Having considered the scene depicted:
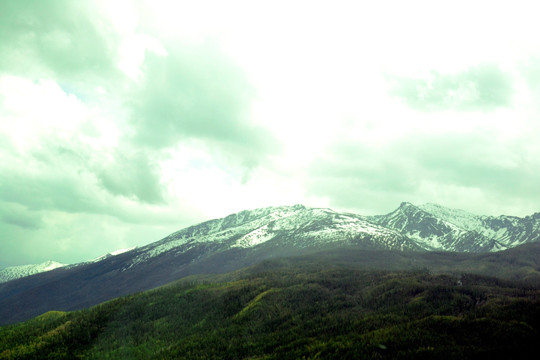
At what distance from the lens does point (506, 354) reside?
121 meters

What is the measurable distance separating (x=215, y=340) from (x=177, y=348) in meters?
20.9

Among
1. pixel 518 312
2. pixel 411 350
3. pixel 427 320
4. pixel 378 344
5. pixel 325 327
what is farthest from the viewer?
pixel 325 327

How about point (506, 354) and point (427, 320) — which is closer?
point (506, 354)

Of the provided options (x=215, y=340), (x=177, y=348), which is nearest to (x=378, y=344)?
(x=215, y=340)

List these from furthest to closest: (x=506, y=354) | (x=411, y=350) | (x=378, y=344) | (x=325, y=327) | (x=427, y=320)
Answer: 1. (x=325, y=327)
2. (x=427, y=320)
3. (x=378, y=344)
4. (x=411, y=350)
5. (x=506, y=354)

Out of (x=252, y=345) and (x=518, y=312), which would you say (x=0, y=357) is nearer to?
(x=252, y=345)

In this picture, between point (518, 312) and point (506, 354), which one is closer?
point (506, 354)

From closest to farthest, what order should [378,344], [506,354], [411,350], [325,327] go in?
[506,354], [411,350], [378,344], [325,327]

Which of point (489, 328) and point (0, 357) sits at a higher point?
point (0, 357)

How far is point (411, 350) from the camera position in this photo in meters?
135

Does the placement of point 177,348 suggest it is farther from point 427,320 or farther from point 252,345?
point 427,320

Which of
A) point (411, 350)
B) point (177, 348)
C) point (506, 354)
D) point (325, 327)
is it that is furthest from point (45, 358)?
point (506, 354)

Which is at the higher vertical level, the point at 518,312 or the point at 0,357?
the point at 0,357

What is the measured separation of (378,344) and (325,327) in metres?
56.1
